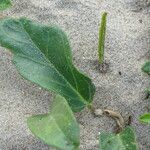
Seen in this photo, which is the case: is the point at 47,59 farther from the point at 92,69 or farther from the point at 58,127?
the point at 58,127

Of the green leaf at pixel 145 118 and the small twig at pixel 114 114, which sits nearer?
the green leaf at pixel 145 118

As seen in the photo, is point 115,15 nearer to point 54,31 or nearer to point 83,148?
point 54,31

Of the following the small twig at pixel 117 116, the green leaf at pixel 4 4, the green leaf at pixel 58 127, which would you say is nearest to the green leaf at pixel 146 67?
the small twig at pixel 117 116

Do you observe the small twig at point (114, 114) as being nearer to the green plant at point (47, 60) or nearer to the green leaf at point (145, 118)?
the green plant at point (47, 60)

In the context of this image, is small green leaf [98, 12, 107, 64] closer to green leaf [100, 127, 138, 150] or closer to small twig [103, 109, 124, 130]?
small twig [103, 109, 124, 130]

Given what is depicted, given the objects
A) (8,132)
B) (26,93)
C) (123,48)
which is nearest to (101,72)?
(123,48)

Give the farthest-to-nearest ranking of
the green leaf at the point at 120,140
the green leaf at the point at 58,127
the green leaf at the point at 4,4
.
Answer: the green leaf at the point at 4,4 → the green leaf at the point at 120,140 → the green leaf at the point at 58,127
